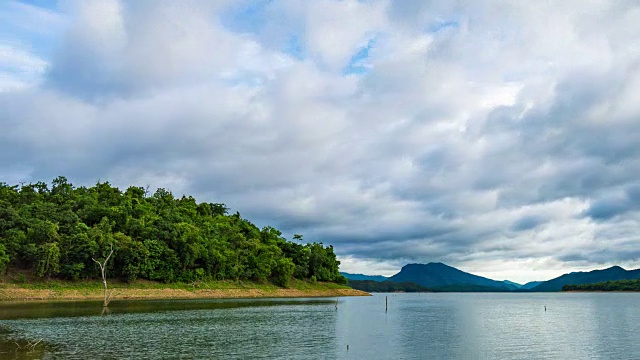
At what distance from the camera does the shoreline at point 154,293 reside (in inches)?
3568

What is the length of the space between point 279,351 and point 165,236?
9231cm

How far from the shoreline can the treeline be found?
A: 10.5 ft

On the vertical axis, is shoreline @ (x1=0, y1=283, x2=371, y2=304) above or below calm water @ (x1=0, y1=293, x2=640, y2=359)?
above

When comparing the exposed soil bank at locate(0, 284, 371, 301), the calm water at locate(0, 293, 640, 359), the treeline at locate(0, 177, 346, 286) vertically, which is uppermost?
the treeline at locate(0, 177, 346, 286)

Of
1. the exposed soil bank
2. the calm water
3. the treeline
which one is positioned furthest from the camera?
the treeline

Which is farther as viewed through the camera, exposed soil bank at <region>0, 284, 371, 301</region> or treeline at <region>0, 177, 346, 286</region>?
treeline at <region>0, 177, 346, 286</region>

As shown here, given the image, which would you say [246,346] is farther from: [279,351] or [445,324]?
[445,324]

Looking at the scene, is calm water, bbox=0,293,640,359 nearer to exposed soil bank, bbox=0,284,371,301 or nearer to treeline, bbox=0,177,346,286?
exposed soil bank, bbox=0,284,371,301

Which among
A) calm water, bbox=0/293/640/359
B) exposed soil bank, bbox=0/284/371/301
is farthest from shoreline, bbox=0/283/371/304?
calm water, bbox=0/293/640/359

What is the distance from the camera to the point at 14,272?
94.2 m

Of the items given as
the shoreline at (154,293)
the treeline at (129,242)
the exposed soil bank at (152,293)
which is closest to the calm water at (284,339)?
the exposed soil bank at (152,293)

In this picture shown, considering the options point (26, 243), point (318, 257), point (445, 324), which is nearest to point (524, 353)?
point (445, 324)

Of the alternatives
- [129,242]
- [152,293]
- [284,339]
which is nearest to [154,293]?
[152,293]

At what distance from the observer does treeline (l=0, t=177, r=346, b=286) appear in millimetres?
99438
